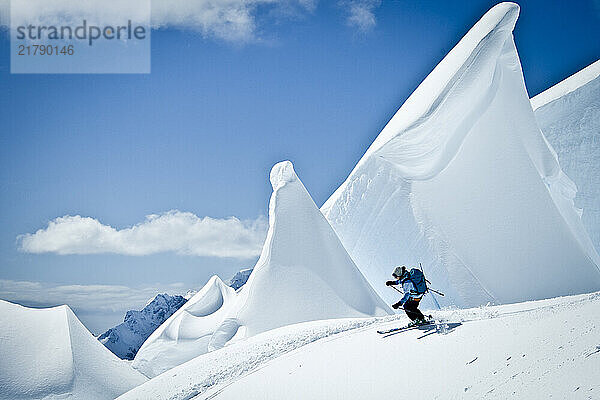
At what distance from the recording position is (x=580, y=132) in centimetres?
2317

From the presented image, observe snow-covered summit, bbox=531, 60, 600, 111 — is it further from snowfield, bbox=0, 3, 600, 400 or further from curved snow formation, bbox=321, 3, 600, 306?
curved snow formation, bbox=321, 3, 600, 306

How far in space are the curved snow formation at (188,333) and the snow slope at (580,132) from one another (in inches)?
748

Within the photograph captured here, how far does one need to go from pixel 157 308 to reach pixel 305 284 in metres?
46.1

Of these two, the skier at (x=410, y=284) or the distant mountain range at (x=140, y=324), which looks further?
the distant mountain range at (x=140, y=324)

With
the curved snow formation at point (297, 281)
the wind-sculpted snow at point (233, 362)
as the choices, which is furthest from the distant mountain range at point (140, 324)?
the wind-sculpted snow at point (233, 362)

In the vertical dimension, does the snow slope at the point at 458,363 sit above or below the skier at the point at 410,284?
below

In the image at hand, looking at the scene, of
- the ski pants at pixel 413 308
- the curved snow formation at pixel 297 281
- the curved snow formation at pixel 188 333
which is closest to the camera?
the ski pants at pixel 413 308

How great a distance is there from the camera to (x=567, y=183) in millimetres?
20734

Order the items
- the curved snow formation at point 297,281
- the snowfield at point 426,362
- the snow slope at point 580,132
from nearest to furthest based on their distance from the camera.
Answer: the snowfield at point 426,362
the curved snow formation at point 297,281
the snow slope at point 580,132

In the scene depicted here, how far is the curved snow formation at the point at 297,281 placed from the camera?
1920cm

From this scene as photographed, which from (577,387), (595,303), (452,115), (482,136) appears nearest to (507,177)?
(482,136)

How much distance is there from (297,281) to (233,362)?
933cm

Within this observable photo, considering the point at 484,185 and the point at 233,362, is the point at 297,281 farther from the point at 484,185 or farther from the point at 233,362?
the point at 233,362

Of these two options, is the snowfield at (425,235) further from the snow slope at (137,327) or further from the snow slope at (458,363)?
the snow slope at (137,327)
